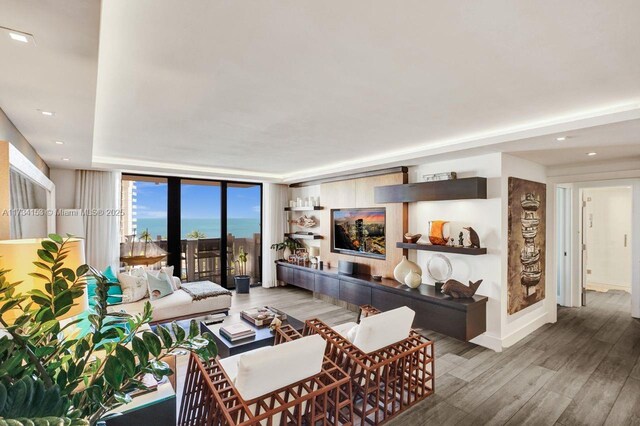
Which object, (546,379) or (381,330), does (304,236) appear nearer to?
(381,330)

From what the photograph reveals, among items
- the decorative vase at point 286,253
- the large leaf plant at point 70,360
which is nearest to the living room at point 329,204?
the large leaf plant at point 70,360

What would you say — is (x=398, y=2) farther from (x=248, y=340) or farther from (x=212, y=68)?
(x=248, y=340)

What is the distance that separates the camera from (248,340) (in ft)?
10.4

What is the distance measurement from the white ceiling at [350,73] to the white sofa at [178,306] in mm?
2038

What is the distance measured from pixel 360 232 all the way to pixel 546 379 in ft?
10.3

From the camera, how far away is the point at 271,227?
7.03m

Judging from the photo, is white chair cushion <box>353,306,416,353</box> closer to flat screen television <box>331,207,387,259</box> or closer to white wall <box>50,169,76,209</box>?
flat screen television <box>331,207,387,259</box>

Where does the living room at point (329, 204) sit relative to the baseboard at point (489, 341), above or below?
above

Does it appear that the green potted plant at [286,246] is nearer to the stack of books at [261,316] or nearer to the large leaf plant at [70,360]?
the stack of books at [261,316]

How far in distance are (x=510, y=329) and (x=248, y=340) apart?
3.13m

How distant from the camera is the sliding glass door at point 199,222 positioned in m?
5.89

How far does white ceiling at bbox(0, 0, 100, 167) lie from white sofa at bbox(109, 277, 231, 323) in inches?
92.2

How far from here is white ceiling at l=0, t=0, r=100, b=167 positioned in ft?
3.71

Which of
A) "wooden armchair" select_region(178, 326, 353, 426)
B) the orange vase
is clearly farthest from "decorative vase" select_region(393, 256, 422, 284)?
"wooden armchair" select_region(178, 326, 353, 426)
